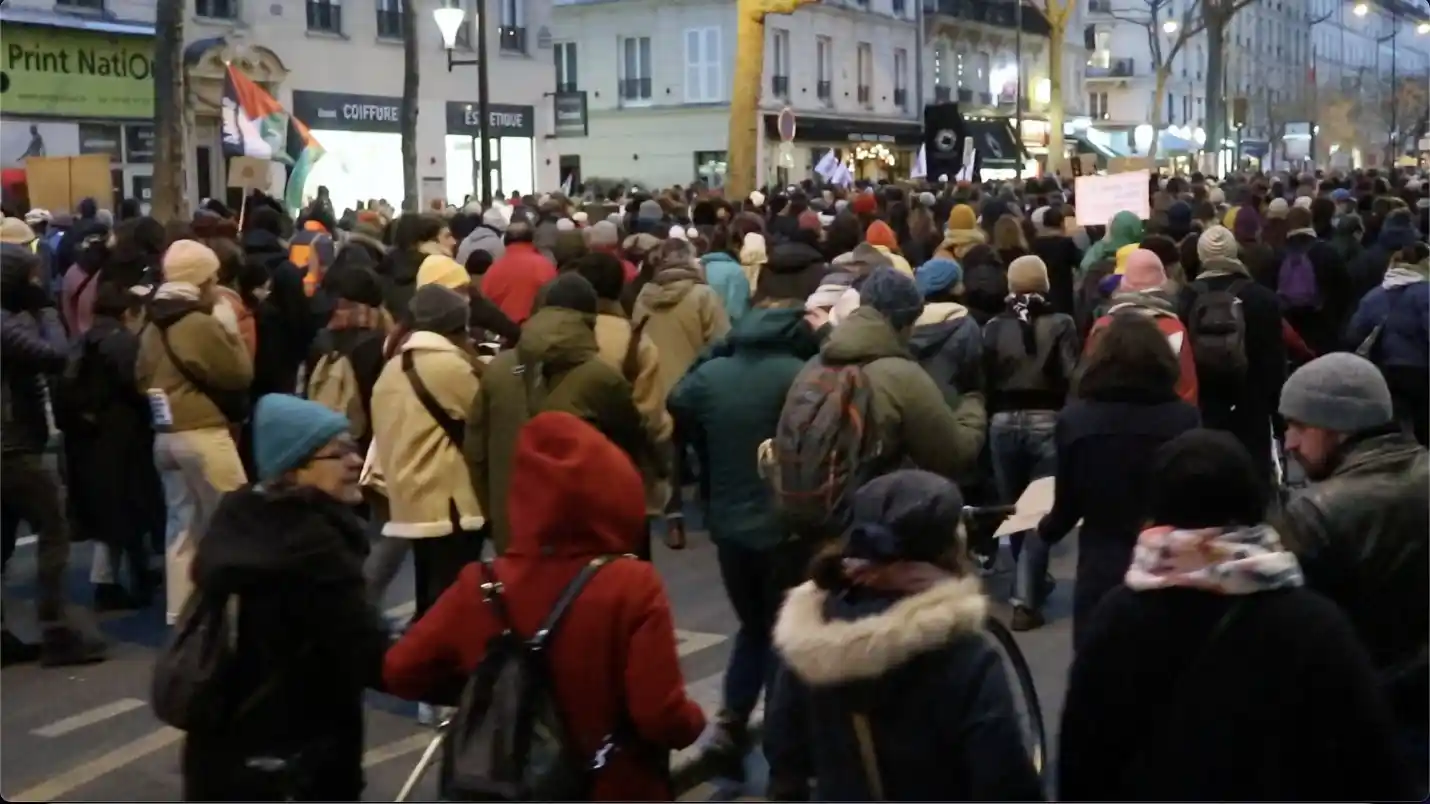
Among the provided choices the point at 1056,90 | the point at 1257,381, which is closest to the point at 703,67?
the point at 1056,90

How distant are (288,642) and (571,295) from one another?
2876 mm

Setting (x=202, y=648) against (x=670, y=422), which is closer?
(x=202, y=648)

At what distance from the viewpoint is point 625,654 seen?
3594mm

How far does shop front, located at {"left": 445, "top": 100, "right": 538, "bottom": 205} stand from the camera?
35.7 metres

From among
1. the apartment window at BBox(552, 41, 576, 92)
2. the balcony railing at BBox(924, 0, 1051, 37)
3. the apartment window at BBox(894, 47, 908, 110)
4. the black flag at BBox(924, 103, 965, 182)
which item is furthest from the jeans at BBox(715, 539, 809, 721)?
the balcony railing at BBox(924, 0, 1051, 37)

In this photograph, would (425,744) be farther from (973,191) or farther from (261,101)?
(973,191)

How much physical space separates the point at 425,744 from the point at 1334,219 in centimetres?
1045

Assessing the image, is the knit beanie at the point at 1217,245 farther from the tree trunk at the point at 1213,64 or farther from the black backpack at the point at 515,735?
the tree trunk at the point at 1213,64

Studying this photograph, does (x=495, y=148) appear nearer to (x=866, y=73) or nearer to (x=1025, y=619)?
(x=866, y=73)

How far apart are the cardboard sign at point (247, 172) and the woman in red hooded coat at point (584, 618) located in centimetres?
1218

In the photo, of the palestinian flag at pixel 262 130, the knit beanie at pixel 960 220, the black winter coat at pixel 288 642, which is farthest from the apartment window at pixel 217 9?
the black winter coat at pixel 288 642

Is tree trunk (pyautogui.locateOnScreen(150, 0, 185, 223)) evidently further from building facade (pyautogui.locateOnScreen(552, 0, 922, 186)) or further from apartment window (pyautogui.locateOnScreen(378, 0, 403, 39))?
building facade (pyautogui.locateOnScreen(552, 0, 922, 186))

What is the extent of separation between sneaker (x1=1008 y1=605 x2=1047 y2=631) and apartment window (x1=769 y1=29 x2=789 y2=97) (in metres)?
40.2

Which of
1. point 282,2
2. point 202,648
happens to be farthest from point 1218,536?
point 282,2
